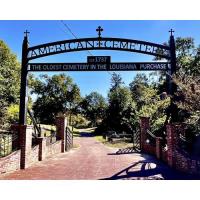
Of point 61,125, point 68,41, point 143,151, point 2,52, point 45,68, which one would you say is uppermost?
point 2,52

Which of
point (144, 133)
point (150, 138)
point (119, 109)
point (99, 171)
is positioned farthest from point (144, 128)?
point (119, 109)

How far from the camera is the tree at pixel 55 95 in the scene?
57.8 meters

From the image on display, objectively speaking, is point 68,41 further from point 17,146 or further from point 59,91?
point 59,91

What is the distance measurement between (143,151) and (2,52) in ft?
69.7

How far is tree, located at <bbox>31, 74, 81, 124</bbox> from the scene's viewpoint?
190ft

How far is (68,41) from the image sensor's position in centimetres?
1348

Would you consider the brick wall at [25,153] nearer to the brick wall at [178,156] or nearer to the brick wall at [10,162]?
the brick wall at [10,162]

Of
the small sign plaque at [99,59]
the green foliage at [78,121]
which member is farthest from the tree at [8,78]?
the green foliage at [78,121]

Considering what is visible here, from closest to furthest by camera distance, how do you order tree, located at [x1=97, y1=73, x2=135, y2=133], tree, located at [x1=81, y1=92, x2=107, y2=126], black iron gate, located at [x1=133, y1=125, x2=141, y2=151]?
black iron gate, located at [x1=133, y1=125, x2=141, y2=151], tree, located at [x1=97, y1=73, x2=135, y2=133], tree, located at [x1=81, y1=92, x2=107, y2=126]

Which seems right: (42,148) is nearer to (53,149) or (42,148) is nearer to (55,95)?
(53,149)

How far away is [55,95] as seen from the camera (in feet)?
197

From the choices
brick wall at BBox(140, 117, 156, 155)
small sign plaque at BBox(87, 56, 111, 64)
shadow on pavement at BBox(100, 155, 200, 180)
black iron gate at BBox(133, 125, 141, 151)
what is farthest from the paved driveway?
black iron gate at BBox(133, 125, 141, 151)

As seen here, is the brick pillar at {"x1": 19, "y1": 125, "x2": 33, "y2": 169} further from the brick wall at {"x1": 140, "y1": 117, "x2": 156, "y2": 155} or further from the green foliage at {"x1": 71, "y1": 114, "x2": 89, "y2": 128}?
the green foliage at {"x1": 71, "y1": 114, "x2": 89, "y2": 128}
